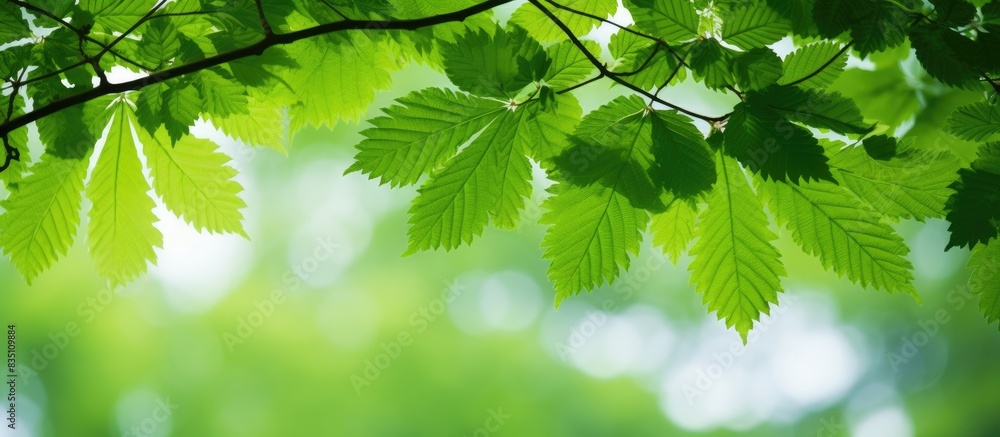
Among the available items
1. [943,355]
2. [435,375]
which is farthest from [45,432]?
[943,355]

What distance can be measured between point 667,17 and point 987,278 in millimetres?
594

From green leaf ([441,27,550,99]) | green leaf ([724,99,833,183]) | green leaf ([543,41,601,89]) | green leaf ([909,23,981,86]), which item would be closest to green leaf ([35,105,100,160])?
green leaf ([441,27,550,99])

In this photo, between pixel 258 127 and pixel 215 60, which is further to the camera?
pixel 258 127

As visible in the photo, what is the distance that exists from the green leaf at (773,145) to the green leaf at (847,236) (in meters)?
0.13

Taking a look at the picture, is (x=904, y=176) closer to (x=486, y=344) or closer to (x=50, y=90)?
(x=50, y=90)

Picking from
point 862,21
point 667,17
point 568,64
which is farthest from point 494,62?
point 862,21

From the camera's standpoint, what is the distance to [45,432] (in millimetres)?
6992

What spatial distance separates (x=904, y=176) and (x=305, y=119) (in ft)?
2.88

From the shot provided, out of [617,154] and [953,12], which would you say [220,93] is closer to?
Answer: [617,154]

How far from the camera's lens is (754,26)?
0.80m

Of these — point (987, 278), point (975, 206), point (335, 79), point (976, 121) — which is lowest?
point (987, 278)

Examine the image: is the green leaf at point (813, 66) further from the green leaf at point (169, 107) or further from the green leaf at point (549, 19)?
the green leaf at point (169, 107)

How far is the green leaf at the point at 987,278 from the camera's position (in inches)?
36.0

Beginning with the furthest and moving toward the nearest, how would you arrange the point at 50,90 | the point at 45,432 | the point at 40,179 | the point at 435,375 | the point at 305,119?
the point at 435,375
the point at 45,432
the point at 305,119
the point at 40,179
the point at 50,90
